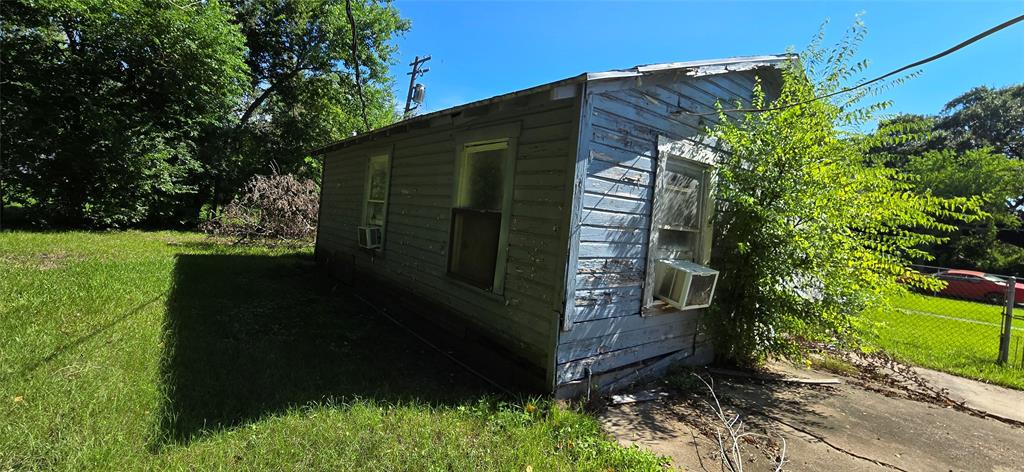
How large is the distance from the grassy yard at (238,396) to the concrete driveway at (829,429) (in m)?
0.47

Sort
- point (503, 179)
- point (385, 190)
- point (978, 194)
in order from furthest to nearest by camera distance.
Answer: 1. point (978, 194)
2. point (385, 190)
3. point (503, 179)

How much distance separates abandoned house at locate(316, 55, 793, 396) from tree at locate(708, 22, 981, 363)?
42 cm

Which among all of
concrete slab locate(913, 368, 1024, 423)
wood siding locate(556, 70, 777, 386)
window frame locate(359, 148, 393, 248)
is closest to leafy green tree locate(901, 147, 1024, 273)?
concrete slab locate(913, 368, 1024, 423)

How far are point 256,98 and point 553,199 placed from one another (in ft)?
67.6

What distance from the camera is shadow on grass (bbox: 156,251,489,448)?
312 centimetres

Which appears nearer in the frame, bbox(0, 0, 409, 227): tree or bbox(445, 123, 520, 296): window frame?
bbox(445, 123, 520, 296): window frame

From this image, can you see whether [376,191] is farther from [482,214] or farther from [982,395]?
[982,395]

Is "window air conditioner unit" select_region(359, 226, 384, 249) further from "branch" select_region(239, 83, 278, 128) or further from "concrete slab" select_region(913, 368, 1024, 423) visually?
"branch" select_region(239, 83, 278, 128)

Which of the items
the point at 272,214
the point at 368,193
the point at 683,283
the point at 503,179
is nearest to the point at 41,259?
the point at 272,214

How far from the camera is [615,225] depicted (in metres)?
3.71

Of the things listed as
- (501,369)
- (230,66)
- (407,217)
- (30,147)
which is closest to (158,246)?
(30,147)

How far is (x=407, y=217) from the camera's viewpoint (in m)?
5.66

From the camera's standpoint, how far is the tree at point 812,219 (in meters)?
3.97

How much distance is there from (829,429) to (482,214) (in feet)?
11.5
